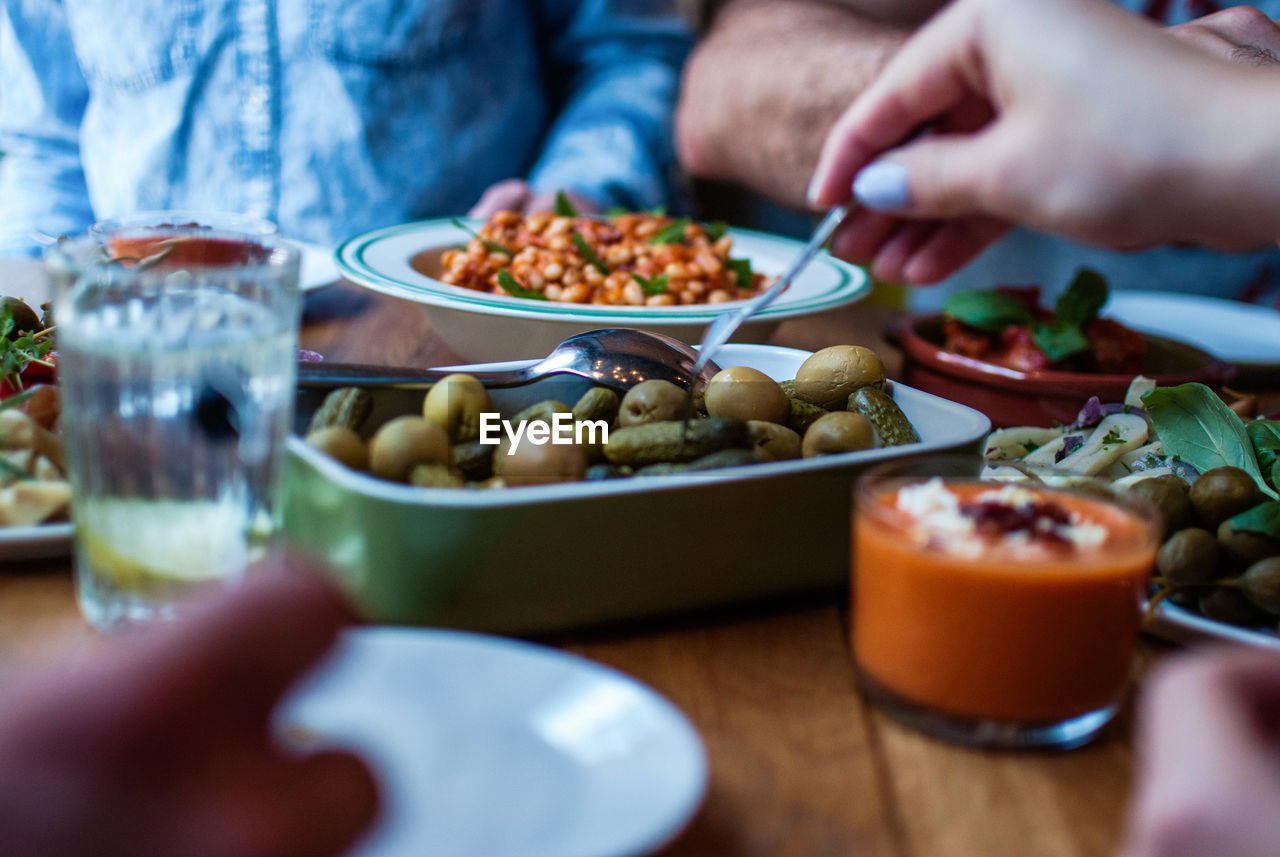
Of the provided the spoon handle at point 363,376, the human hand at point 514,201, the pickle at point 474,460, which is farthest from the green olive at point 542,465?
the human hand at point 514,201

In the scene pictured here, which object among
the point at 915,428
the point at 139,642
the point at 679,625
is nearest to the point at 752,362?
the point at 915,428

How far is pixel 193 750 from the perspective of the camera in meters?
0.36

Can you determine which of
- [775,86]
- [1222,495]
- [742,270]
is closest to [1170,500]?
[1222,495]

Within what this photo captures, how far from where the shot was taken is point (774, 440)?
2.54 feet

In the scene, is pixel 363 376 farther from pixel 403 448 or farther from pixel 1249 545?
pixel 1249 545

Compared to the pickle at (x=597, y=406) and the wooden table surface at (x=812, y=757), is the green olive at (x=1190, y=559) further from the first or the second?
the pickle at (x=597, y=406)

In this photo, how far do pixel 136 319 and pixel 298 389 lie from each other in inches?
7.3

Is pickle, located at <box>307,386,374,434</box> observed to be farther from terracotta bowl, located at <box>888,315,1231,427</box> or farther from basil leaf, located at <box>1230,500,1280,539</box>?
terracotta bowl, located at <box>888,315,1231,427</box>

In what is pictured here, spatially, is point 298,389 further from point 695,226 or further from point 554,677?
point 695,226

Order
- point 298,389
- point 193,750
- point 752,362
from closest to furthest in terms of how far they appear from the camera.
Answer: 1. point 193,750
2. point 298,389
3. point 752,362

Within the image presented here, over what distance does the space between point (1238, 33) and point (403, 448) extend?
846 mm

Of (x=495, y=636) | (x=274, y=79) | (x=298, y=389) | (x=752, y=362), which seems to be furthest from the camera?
(x=274, y=79)

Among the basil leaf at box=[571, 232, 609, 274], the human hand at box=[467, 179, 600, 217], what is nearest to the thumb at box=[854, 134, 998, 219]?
the basil leaf at box=[571, 232, 609, 274]

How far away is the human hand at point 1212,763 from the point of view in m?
0.38
